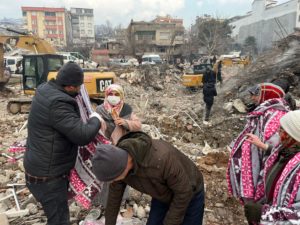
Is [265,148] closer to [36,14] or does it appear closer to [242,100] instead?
[242,100]

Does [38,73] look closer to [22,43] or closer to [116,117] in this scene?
[22,43]

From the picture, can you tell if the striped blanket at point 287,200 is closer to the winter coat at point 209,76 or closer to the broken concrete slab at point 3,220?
the broken concrete slab at point 3,220

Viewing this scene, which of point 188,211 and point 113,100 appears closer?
point 188,211

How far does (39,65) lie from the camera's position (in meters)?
11.5

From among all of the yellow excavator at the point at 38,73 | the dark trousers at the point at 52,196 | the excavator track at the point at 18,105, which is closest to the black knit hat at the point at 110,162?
the dark trousers at the point at 52,196

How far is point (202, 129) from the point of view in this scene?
8469mm

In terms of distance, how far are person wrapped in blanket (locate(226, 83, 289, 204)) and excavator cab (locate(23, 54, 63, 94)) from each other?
9880mm

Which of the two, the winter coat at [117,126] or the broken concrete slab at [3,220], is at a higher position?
the winter coat at [117,126]

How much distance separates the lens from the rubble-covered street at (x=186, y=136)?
374cm

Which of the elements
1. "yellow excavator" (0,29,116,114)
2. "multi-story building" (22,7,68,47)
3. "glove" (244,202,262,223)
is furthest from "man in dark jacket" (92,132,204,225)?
"multi-story building" (22,7,68,47)

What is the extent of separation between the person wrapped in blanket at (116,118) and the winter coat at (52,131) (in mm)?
771

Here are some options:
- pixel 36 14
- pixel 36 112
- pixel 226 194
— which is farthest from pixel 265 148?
pixel 36 14

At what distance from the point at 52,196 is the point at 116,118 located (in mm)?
1119

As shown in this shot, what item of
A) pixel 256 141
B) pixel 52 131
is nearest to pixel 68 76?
pixel 52 131
